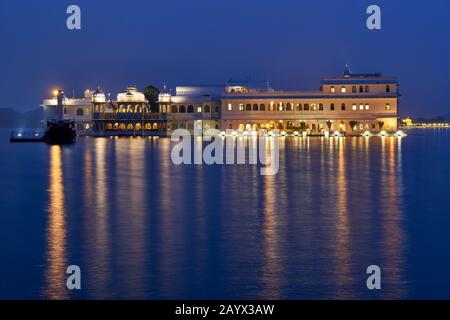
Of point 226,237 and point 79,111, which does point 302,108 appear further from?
point 226,237

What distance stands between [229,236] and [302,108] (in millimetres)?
62208

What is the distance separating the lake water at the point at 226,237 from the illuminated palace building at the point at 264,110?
49621 mm

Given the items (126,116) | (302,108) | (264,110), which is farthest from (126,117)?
(302,108)

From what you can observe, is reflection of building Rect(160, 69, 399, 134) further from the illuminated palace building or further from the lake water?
the lake water

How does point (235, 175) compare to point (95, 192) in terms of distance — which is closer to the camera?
point (95, 192)

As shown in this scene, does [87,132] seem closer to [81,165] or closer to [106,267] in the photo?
[81,165]

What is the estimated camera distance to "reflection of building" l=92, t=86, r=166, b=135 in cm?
7581

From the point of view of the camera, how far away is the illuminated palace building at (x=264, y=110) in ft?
239

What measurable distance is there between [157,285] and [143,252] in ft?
6.49

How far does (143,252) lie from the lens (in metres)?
11.2

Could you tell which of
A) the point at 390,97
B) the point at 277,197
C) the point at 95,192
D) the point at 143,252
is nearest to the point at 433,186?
the point at 277,197

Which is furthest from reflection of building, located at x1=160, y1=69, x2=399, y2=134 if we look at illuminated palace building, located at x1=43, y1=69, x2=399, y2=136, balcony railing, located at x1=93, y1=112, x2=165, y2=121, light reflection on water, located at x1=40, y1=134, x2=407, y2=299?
light reflection on water, located at x1=40, y1=134, x2=407, y2=299

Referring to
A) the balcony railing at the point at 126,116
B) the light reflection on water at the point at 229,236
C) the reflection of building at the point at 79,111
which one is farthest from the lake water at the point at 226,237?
the reflection of building at the point at 79,111

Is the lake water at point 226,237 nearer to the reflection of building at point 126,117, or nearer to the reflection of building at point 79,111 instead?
the reflection of building at point 126,117
